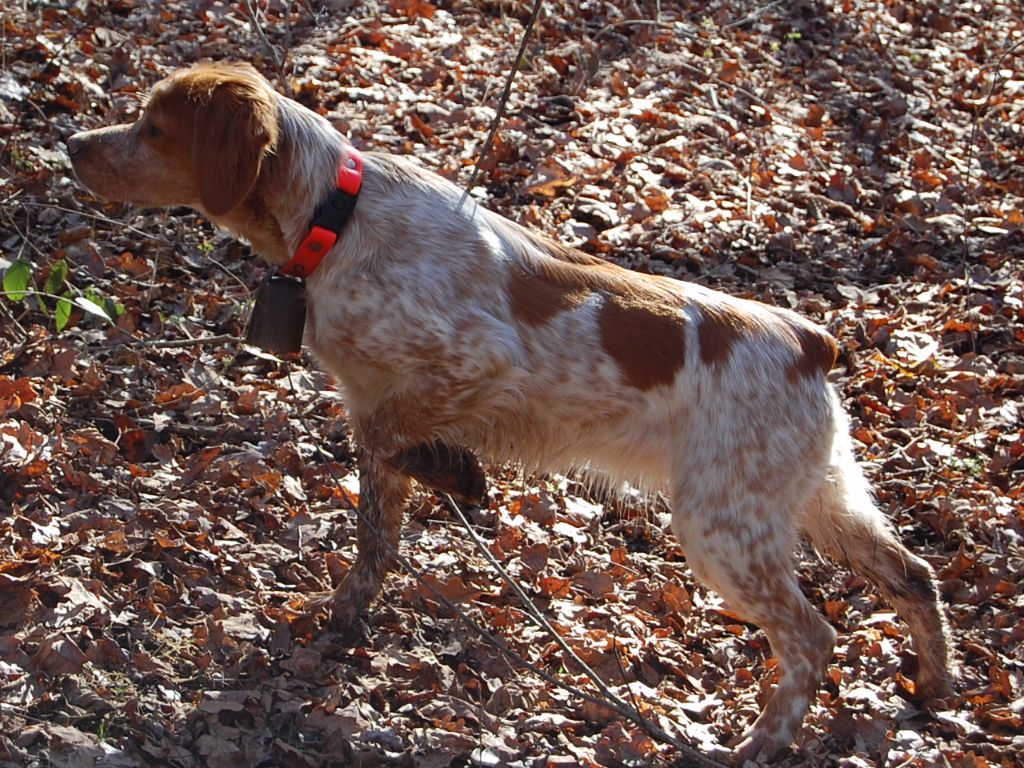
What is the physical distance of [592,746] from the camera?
4.25 metres

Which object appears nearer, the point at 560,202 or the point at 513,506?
the point at 513,506

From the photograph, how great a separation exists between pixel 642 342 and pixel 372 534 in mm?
1251

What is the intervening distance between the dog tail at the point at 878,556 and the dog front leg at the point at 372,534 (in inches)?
65.1

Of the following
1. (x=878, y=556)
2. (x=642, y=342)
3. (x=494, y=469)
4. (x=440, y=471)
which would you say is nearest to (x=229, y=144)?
(x=440, y=471)

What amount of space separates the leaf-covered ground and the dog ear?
28.9 inches

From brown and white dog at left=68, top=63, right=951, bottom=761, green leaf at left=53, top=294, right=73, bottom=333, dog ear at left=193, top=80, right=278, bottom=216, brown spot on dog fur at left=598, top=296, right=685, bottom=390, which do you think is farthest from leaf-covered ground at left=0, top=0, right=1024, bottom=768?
brown spot on dog fur at left=598, top=296, right=685, bottom=390

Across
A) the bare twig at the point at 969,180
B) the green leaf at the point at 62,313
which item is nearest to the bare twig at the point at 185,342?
the green leaf at the point at 62,313

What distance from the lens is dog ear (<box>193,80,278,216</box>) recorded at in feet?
14.1

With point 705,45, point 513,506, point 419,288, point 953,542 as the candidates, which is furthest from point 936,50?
point 419,288

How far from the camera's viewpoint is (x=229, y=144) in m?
4.28

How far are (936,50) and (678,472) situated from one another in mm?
7597

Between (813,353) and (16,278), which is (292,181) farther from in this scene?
(813,353)

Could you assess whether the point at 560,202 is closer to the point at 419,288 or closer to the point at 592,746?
the point at 419,288

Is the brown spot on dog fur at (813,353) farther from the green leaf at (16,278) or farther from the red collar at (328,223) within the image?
the green leaf at (16,278)
